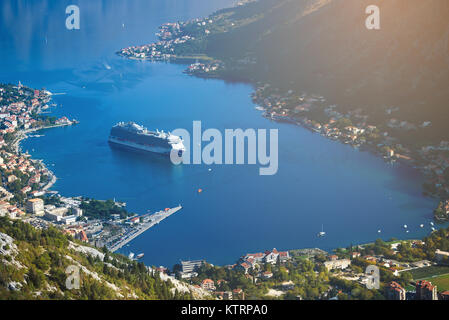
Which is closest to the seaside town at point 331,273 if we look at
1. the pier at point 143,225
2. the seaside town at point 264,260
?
the seaside town at point 264,260

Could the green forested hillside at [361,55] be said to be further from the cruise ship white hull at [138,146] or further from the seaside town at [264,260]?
the seaside town at [264,260]

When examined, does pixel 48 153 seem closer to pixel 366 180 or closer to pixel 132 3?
pixel 366 180

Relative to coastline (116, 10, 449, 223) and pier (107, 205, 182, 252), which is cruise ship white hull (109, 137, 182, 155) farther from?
pier (107, 205, 182, 252)

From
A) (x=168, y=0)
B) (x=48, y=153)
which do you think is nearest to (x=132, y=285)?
(x=48, y=153)

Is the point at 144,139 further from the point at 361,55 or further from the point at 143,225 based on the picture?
the point at 361,55

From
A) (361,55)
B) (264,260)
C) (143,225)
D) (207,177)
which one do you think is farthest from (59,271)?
(361,55)

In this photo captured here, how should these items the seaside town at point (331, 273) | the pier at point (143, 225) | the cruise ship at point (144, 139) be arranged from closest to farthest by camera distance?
the seaside town at point (331, 273) < the pier at point (143, 225) < the cruise ship at point (144, 139)

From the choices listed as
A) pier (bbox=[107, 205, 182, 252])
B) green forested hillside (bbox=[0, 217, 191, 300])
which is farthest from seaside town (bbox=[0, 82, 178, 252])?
green forested hillside (bbox=[0, 217, 191, 300])
